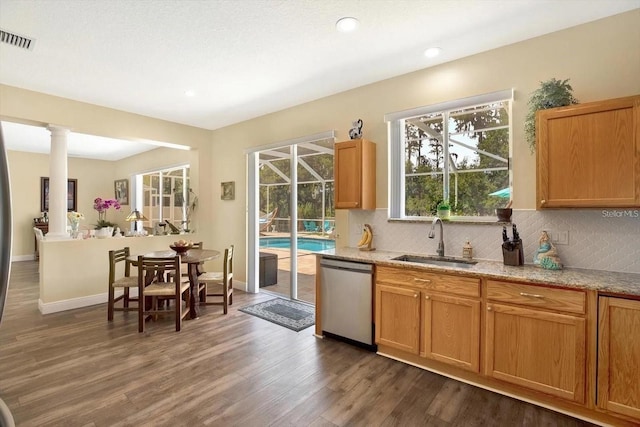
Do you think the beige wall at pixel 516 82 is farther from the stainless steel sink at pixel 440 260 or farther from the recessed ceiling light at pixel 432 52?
the stainless steel sink at pixel 440 260

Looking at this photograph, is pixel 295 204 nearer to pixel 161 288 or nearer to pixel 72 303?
pixel 161 288

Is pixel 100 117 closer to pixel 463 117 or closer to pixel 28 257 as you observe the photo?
pixel 463 117

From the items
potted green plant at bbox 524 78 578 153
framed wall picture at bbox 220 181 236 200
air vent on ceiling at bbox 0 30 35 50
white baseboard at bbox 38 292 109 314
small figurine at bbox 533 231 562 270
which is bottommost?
white baseboard at bbox 38 292 109 314

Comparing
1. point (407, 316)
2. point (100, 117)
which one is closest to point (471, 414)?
point (407, 316)

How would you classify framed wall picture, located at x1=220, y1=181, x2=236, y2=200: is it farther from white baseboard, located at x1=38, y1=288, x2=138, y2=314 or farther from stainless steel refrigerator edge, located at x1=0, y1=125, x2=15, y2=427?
stainless steel refrigerator edge, located at x1=0, y1=125, x2=15, y2=427

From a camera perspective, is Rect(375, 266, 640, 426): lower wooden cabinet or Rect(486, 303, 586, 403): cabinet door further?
Rect(486, 303, 586, 403): cabinet door

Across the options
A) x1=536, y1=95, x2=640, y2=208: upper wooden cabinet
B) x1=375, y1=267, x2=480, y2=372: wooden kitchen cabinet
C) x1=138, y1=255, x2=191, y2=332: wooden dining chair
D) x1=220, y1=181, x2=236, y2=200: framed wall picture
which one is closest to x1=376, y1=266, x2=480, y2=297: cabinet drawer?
x1=375, y1=267, x2=480, y2=372: wooden kitchen cabinet

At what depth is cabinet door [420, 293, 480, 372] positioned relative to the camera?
7.95 feet

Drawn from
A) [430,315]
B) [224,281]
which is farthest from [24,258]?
[430,315]

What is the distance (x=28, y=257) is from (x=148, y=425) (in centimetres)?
852

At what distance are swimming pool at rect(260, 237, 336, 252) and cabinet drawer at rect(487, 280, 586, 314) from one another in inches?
86.7

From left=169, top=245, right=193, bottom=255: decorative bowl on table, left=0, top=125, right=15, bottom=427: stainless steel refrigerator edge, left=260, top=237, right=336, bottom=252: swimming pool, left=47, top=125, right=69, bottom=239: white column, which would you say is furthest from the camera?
left=260, top=237, right=336, bottom=252: swimming pool

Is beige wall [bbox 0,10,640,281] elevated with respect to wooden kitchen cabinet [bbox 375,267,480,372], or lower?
elevated

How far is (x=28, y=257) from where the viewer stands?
7.84 m
